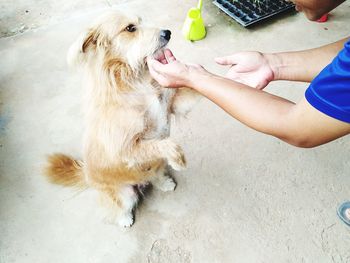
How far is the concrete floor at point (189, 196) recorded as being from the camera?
5.74ft

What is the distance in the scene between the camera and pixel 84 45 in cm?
143

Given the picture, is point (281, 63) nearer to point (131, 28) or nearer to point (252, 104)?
point (252, 104)

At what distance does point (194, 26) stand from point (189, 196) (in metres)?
1.52

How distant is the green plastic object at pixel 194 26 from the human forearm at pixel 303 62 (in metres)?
1.27

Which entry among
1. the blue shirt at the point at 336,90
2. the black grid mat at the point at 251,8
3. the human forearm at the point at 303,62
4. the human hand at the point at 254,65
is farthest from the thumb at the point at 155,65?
the black grid mat at the point at 251,8

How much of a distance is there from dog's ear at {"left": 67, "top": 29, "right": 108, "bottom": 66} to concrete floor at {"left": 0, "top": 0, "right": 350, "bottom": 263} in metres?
0.90

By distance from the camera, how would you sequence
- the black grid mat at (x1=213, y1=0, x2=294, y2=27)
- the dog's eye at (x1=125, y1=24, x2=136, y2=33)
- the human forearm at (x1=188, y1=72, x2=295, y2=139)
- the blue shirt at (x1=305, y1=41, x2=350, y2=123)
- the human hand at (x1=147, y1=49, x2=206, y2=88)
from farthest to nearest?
the black grid mat at (x1=213, y1=0, x2=294, y2=27) < the dog's eye at (x1=125, y1=24, x2=136, y2=33) < the human hand at (x1=147, y1=49, x2=206, y2=88) < the human forearm at (x1=188, y1=72, x2=295, y2=139) < the blue shirt at (x1=305, y1=41, x2=350, y2=123)

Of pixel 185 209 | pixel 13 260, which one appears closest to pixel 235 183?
pixel 185 209

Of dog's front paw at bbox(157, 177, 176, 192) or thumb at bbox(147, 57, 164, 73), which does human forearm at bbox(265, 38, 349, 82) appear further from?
dog's front paw at bbox(157, 177, 176, 192)

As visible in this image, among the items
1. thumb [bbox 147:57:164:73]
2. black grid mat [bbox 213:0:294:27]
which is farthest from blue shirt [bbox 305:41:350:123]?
black grid mat [bbox 213:0:294:27]

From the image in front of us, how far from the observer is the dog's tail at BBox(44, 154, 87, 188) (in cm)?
183

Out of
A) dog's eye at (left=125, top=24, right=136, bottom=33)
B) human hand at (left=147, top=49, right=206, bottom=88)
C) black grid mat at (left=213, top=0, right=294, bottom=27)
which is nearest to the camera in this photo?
human hand at (left=147, top=49, right=206, bottom=88)

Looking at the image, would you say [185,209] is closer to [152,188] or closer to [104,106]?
[152,188]

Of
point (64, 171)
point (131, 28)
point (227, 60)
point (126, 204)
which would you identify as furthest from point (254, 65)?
point (64, 171)
